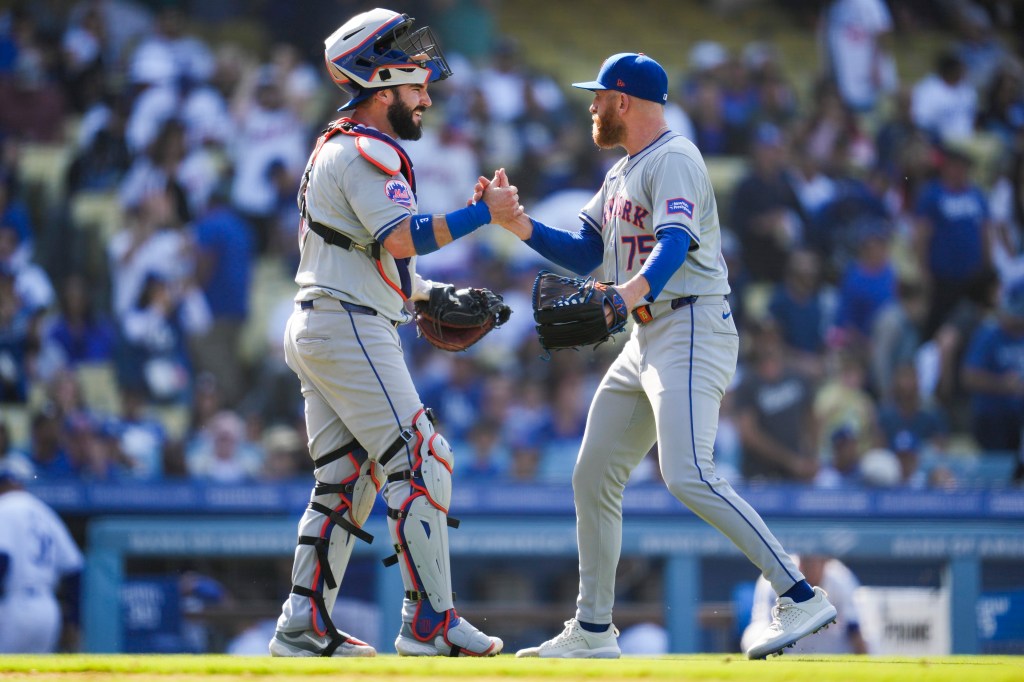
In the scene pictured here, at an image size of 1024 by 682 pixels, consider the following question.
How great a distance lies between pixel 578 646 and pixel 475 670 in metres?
0.94

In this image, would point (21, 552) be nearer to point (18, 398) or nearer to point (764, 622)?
point (18, 398)

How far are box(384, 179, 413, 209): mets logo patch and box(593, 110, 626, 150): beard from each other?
73cm

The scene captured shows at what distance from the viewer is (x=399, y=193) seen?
4609 millimetres

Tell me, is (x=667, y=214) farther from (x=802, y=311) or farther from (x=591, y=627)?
(x=802, y=311)

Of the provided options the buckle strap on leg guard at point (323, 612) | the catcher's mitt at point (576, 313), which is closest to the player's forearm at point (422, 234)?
the catcher's mitt at point (576, 313)

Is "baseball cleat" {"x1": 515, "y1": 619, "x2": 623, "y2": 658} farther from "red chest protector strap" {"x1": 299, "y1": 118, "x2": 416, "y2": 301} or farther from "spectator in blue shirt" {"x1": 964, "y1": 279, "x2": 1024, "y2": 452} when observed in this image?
"spectator in blue shirt" {"x1": 964, "y1": 279, "x2": 1024, "y2": 452}

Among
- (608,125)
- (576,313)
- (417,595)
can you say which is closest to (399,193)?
(576,313)

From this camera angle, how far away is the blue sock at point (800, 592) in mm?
4594

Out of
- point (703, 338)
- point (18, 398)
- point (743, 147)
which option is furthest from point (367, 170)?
point (743, 147)

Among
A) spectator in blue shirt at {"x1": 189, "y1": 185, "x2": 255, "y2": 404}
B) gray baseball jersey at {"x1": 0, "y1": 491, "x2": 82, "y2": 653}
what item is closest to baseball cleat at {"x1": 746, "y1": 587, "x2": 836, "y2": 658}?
gray baseball jersey at {"x1": 0, "y1": 491, "x2": 82, "y2": 653}

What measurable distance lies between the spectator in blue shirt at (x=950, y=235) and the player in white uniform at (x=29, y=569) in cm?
673

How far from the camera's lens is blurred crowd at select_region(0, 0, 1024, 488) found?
9891 mm

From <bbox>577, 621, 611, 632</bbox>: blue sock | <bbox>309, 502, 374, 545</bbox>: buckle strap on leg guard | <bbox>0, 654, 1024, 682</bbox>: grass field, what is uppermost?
<bbox>309, 502, 374, 545</bbox>: buckle strap on leg guard

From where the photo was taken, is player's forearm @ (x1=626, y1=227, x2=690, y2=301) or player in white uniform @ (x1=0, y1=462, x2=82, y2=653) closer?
player's forearm @ (x1=626, y1=227, x2=690, y2=301)
